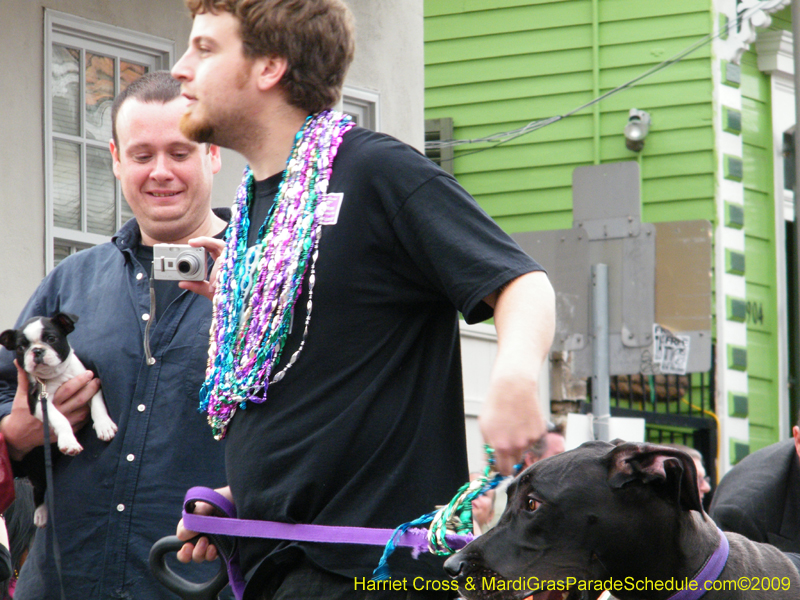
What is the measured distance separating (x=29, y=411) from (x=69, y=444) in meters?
0.24

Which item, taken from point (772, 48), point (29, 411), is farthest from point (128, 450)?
point (772, 48)

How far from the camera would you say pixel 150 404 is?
3957mm

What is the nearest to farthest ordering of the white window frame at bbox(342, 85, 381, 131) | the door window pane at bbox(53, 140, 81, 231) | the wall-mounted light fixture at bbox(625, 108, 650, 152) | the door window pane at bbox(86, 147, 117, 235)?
the door window pane at bbox(53, 140, 81, 231), the door window pane at bbox(86, 147, 117, 235), the white window frame at bbox(342, 85, 381, 131), the wall-mounted light fixture at bbox(625, 108, 650, 152)

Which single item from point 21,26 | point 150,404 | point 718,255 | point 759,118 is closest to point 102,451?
point 150,404

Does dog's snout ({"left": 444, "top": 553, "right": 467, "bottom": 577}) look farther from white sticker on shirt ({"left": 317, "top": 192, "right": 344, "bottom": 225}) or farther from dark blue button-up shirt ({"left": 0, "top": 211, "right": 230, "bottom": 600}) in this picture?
dark blue button-up shirt ({"left": 0, "top": 211, "right": 230, "bottom": 600})

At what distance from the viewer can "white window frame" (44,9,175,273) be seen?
7324 mm

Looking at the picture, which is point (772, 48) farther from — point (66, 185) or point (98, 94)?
point (66, 185)

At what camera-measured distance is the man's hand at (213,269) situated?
3158 millimetres

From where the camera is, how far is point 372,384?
Answer: 267 cm

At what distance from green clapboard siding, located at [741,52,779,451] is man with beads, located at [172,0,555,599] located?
11.1 m

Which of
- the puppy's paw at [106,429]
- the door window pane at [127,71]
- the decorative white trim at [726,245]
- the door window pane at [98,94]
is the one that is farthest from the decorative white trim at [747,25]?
the puppy's paw at [106,429]

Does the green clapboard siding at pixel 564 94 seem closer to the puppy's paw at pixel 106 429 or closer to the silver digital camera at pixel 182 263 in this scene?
the puppy's paw at pixel 106 429

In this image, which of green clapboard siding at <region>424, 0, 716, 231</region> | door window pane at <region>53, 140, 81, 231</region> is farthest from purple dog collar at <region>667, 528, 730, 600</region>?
green clapboard siding at <region>424, 0, 716, 231</region>

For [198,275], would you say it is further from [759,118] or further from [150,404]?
[759,118]
